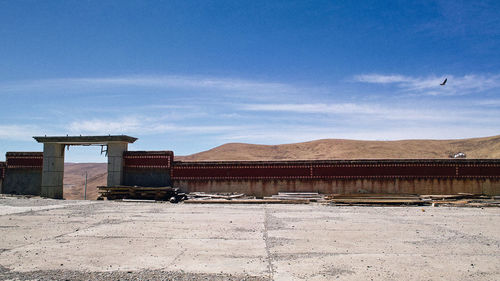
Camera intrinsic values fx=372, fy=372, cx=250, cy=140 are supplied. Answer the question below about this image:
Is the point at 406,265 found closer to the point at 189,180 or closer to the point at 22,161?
the point at 189,180

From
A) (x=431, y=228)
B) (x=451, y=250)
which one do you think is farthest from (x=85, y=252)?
(x=431, y=228)

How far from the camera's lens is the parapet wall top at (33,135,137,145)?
2403 centimetres

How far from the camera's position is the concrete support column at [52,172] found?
80.8ft

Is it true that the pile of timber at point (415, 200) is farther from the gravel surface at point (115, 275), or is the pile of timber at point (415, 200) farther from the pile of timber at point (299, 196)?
the gravel surface at point (115, 275)

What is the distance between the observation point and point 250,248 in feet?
28.2

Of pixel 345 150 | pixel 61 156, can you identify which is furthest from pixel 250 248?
pixel 345 150

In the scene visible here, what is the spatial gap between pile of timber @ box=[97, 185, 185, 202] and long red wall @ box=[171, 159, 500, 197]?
1.85 metres

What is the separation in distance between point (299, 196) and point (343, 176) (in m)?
3.25

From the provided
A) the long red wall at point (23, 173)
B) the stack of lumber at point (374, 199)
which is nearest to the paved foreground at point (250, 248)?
the stack of lumber at point (374, 199)

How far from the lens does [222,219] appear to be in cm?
1377

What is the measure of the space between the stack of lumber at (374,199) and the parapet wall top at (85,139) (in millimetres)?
13361

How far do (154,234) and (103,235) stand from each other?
54.0 inches

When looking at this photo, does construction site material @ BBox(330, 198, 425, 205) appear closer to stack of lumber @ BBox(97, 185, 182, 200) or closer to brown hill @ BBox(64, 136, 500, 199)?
stack of lumber @ BBox(97, 185, 182, 200)

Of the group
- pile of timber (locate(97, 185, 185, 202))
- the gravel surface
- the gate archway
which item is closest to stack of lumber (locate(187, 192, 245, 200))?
pile of timber (locate(97, 185, 185, 202))
